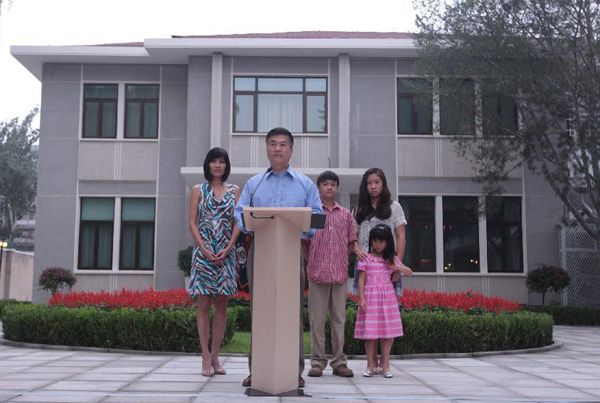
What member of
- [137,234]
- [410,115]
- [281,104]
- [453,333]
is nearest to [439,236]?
[410,115]

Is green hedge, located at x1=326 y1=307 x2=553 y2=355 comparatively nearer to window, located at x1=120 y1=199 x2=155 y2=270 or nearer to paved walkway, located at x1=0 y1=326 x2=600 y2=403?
paved walkway, located at x1=0 y1=326 x2=600 y2=403

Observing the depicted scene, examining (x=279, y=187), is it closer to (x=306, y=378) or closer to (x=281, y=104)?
(x=306, y=378)

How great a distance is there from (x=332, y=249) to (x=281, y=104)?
471 inches

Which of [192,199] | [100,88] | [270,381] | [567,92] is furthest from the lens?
[100,88]

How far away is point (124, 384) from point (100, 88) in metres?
13.9

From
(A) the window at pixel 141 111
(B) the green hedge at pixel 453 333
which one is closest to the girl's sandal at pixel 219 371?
(B) the green hedge at pixel 453 333

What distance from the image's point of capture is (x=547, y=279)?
50.6 feet

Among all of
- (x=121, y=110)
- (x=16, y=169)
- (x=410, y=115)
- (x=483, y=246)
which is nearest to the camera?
(x=483, y=246)

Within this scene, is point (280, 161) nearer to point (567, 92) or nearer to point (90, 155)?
point (567, 92)

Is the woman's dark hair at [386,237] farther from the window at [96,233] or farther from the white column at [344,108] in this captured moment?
the window at [96,233]

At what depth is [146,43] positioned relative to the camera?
54.0 feet

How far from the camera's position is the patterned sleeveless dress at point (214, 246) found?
5.41 metres

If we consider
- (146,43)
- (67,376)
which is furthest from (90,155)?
(67,376)

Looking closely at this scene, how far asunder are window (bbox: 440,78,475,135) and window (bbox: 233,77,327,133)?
3082 millimetres
